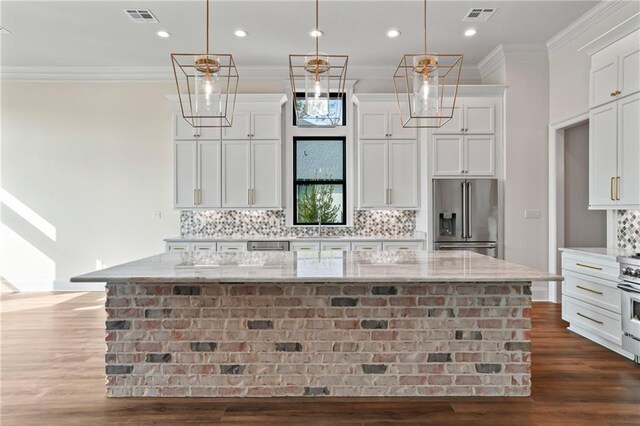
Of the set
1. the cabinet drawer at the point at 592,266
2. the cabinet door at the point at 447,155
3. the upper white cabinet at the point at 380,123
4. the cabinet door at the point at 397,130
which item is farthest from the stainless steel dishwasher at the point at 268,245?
the cabinet drawer at the point at 592,266

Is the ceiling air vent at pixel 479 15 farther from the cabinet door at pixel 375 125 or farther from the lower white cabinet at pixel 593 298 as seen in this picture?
the lower white cabinet at pixel 593 298

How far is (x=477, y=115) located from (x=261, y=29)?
2.97 meters

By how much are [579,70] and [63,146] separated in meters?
6.97

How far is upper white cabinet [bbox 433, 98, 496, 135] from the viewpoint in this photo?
17.3ft

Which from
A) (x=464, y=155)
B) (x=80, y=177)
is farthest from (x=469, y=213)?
(x=80, y=177)

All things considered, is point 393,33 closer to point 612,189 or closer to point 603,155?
point 603,155

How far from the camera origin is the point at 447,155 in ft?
17.2

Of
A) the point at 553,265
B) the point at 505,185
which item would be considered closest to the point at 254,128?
the point at 505,185

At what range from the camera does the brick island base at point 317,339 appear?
8.23ft

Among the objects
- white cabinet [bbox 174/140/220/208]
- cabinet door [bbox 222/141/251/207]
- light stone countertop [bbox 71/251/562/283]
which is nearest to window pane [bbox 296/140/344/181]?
cabinet door [bbox 222/141/251/207]

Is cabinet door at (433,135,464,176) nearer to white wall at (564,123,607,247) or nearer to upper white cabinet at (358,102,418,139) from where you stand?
upper white cabinet at (358,102,418,139)

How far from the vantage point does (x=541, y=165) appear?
5.26 meters

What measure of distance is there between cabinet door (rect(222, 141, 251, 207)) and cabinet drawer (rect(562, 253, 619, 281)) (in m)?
3.88

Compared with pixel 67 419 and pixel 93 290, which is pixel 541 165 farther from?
pixel 93 290
